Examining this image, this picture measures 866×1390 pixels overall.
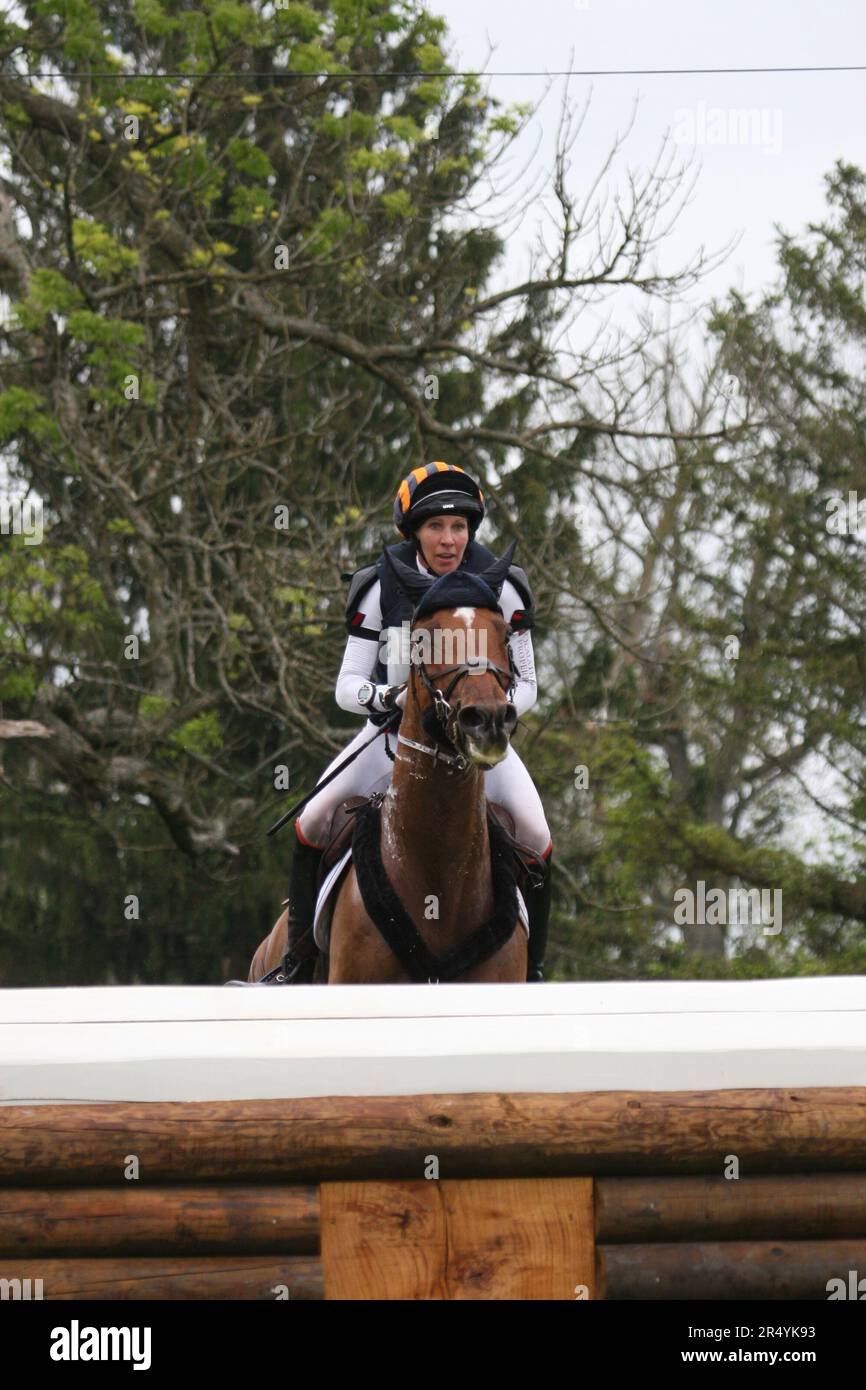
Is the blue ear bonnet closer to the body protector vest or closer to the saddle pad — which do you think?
the body protector vest

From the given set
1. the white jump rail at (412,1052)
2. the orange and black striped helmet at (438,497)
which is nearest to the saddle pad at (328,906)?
the orange and black striped helmet at (438,497)

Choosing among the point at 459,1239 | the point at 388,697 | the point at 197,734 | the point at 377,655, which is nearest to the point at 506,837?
the point at 388,697

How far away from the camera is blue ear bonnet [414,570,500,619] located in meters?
5.30

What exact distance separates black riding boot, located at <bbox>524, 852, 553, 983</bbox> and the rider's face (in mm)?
1174

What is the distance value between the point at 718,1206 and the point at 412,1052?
810 millimetres

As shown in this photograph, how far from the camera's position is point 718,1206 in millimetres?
3891

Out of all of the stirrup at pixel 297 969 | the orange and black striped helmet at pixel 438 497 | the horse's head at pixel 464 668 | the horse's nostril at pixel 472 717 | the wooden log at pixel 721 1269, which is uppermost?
the orange and black striped helmet at pixel 438 497

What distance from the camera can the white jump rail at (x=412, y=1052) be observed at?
12.8 ft

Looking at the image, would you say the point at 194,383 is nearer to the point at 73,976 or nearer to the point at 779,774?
the point at 73,976

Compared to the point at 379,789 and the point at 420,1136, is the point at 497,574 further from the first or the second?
the point at 420,1136

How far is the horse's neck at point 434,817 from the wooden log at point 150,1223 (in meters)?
1.82

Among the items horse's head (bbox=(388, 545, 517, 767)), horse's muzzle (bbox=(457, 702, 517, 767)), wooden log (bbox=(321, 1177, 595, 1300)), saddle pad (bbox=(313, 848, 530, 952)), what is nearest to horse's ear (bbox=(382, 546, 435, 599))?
horse's head (bbox=(388, 545, 517, 767))

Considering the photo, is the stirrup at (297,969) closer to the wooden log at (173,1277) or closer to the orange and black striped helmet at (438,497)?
the orange and black striped helmet at (438,497)

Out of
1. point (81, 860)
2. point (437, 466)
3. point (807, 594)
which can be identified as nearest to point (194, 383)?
point (81, 860)
